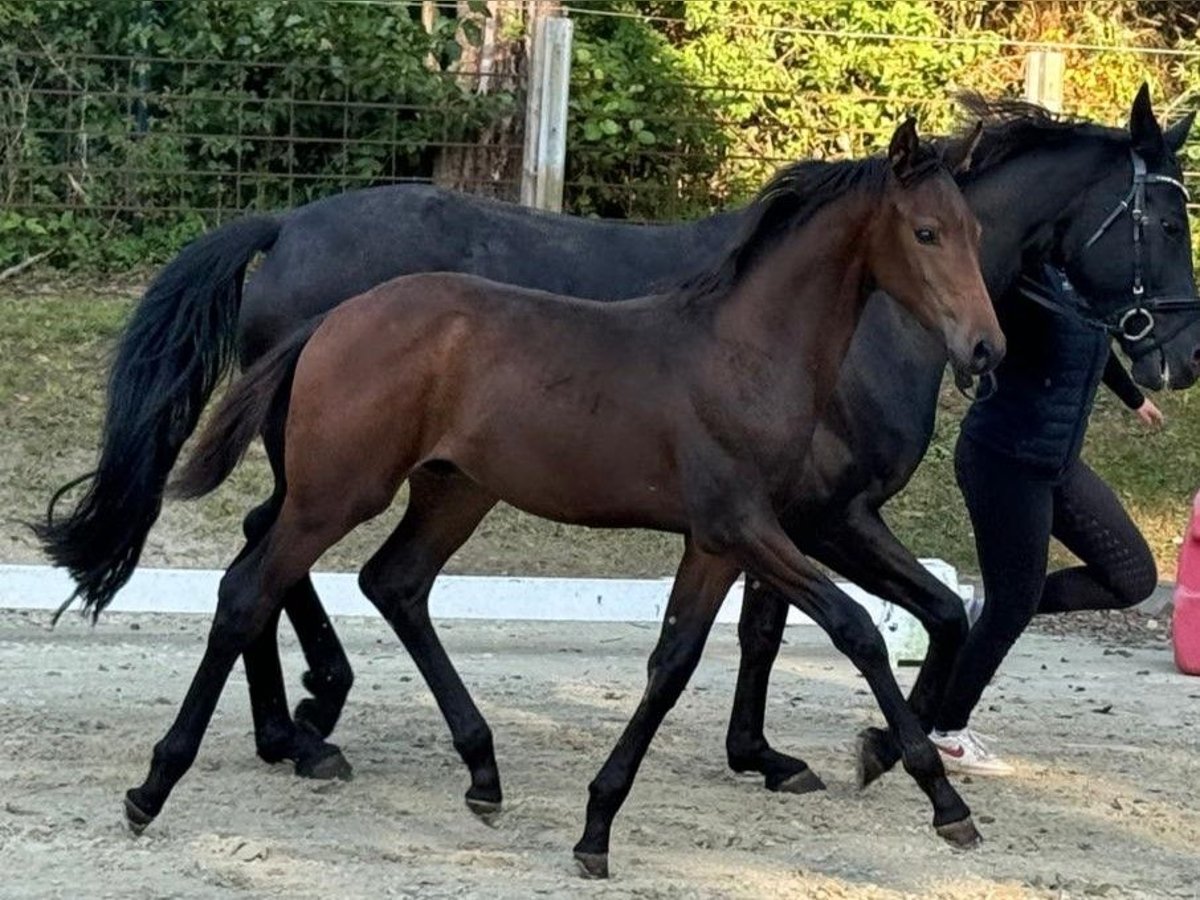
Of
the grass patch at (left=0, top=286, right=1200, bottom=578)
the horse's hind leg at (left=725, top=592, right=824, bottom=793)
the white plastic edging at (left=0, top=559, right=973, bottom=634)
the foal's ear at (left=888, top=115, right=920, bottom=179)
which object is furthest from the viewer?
the grass patch at (left=0, top=286, right=1200, bottom=578)

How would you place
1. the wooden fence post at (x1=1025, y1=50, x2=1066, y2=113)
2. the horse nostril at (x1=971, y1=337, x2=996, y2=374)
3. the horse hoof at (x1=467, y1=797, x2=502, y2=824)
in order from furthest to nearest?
the wooden fence post at (x1=1025, y1=50, x2=1066, y2=113) → the horse hoof at (x1=467, y1=797, x2=502, y2=824) → the horse nostril at (x1=971, y1=337, x2=996, y2=374)

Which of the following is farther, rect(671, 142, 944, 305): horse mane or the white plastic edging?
the white plastic edging

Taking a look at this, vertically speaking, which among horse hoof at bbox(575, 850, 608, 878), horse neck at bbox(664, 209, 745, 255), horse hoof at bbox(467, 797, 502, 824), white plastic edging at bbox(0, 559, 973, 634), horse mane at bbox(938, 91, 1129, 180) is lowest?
white plastic edging at bbox(0, 559, 973, 634)

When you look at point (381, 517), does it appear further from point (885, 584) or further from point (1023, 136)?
point (1023, 136)

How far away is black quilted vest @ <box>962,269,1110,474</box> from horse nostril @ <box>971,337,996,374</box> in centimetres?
99

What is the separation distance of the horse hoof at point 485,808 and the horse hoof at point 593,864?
21.0 inches

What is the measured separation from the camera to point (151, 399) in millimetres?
5965

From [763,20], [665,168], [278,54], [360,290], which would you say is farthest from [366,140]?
[360,290]

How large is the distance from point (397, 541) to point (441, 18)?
25.1 ft

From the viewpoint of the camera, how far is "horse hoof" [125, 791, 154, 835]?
5.19 meters

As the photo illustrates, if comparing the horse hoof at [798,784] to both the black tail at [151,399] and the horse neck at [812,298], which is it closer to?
the horse neck at [812,298]

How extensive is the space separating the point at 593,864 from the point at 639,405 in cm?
110

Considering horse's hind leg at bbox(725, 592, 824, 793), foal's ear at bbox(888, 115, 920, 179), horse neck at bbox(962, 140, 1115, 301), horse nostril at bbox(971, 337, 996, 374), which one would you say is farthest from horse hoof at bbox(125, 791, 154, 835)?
horse neck at bbox(962, 140, 1115, 301)

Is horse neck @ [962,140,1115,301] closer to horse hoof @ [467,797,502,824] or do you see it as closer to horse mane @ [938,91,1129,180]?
horse mane @ [938,91,1129,180]
